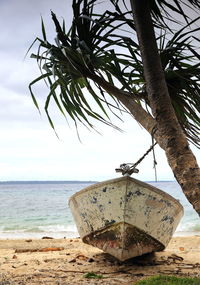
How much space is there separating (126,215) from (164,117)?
1308 millimetres

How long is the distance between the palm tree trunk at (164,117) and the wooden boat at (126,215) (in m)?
1.02

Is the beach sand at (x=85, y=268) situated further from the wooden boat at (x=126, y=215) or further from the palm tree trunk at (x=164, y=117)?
the palm tree trunk at (x=164, y=117)

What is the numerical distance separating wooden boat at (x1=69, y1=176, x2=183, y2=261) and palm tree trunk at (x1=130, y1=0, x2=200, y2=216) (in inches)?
40.0

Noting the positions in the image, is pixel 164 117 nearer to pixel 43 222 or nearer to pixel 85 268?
pixel 85 268

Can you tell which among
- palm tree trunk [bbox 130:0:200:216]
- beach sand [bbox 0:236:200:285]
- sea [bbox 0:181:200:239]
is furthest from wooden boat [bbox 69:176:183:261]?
sea [bbox 0:181:200:239]

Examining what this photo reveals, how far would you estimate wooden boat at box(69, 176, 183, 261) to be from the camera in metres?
4.12

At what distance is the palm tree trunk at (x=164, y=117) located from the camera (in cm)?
288

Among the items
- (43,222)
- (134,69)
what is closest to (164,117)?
(134,69)

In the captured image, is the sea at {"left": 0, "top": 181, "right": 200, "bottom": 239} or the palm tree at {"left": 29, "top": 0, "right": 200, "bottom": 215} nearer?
the palm tree at {"left": 29, "top": 0, "right": 200, "bottom": 215}

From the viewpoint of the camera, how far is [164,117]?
3.24m

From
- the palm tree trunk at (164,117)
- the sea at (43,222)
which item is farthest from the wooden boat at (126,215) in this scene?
the sea at (43,222)

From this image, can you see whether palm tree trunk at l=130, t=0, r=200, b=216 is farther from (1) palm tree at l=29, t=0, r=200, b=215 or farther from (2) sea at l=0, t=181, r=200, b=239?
(2) sea at l=0, t=181, r=200, b=239

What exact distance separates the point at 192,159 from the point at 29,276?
6.90 ft

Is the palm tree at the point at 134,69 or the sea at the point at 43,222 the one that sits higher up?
the palm tree at the point at 134,69
